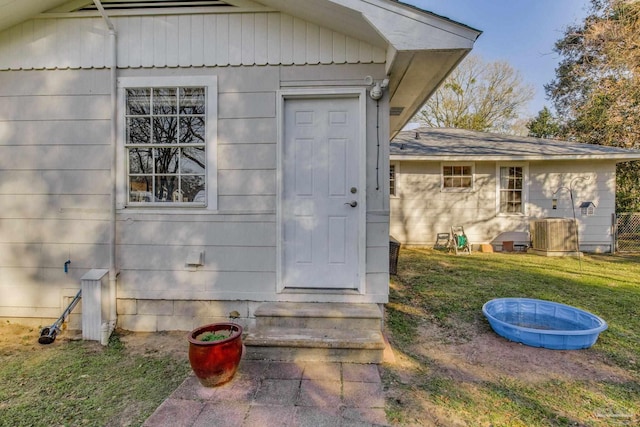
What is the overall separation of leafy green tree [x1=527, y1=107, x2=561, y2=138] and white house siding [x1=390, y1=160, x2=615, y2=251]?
7.42 metres

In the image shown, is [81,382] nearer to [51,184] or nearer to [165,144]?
[51,184]

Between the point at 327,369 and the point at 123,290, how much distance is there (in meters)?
2.37

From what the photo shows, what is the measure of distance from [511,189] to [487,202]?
745mm

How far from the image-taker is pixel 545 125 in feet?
49.9

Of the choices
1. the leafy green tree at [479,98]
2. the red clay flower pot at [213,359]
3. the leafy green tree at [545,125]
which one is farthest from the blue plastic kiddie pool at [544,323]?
the leafy green tree at [479,98]

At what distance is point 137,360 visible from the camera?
2947mm

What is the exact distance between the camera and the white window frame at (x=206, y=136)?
3434mm

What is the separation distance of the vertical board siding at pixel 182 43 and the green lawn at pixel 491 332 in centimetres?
293

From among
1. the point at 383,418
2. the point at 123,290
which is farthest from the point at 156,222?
the point at 383,418

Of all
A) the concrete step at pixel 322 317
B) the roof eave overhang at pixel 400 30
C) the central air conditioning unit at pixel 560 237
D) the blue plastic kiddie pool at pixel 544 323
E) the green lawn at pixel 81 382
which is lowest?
the green lawn at pixel 81 382

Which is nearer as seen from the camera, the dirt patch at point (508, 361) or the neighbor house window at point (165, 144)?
the dirt patch at point (508, 361)

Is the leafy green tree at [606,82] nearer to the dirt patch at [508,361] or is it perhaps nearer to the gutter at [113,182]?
the dirt patch at [508,361]

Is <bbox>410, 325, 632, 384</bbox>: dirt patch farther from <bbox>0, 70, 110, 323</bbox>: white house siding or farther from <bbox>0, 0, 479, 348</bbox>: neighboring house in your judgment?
<bbox>0, 70, 110, 323</bbox>: white house siding

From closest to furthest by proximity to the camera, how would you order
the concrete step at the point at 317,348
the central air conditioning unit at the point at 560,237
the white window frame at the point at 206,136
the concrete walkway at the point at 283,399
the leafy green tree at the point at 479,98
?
the concrete walkway at the point at 283,399, the concrete step at the point at 317,348, the white window frame at the point at 206,136, the central air conditioning unit at the point at 560,237, the leafy green tree at the point at 479,98
